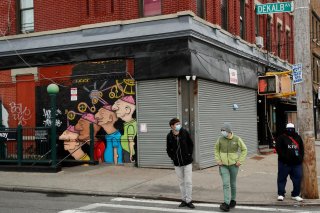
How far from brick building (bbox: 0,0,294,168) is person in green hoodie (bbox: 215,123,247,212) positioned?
5427 mm

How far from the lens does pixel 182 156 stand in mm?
9078

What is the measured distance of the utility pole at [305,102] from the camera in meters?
9.59

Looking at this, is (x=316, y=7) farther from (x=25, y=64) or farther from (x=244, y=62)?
(x=25, y=64)

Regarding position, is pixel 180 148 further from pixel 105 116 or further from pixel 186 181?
pixel 105 116

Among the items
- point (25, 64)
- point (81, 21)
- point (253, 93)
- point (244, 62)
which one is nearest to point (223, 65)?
point (244, 62)

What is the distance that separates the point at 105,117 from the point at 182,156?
22.8ft

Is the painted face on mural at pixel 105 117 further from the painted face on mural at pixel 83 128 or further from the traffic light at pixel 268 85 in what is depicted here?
the traffic light at pixel 268 85

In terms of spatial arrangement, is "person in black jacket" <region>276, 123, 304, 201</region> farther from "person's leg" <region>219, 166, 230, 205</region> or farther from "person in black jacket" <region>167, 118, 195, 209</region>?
"person in black jacket" <region>167, 118, 195, 209</region>

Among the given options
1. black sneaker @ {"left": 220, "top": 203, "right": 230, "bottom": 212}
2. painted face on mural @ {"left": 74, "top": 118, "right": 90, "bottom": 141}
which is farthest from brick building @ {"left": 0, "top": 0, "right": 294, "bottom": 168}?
black sneaker @ {"left": 220, "top": 203, "right": 230, "bottom": 212}

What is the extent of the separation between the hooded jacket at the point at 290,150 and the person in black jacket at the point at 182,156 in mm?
1994

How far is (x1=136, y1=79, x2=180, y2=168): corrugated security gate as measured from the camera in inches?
572

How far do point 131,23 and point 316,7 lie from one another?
2550 centimetres

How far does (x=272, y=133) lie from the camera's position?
23.5 metres

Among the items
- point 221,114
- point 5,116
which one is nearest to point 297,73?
point 221,114
